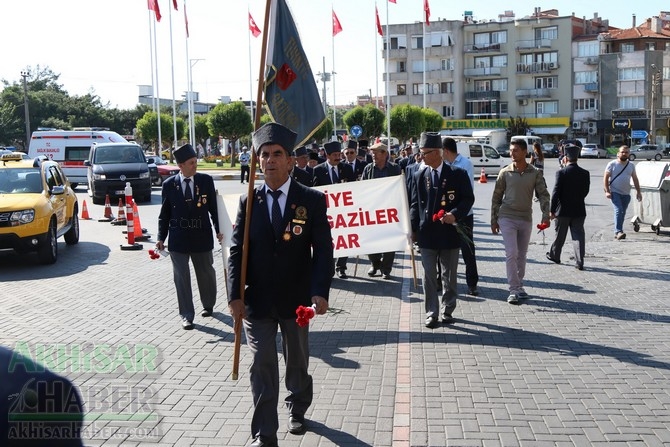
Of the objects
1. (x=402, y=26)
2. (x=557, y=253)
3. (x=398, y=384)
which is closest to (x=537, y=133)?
(x=402, y=26)

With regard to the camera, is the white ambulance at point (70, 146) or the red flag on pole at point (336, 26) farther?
the red flag on pole at point (336, 26)

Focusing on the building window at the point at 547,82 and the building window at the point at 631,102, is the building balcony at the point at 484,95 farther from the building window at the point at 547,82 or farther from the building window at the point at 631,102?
the building window at the point at 631,102

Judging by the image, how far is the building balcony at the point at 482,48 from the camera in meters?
86.8

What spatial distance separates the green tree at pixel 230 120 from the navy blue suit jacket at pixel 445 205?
55.3 m

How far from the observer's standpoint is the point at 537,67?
8506 centimetres

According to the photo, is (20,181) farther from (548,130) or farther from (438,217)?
(548,130)

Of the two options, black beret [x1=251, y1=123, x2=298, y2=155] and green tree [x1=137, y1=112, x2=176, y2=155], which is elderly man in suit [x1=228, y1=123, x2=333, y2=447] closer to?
black beret [x1=251, y1=123, x2=298, y2=155]

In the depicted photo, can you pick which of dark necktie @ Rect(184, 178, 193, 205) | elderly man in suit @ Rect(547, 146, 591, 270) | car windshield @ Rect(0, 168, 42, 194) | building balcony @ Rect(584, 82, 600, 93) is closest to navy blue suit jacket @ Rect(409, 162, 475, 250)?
dark necktie @ Rect(184, 178, 193, 205)

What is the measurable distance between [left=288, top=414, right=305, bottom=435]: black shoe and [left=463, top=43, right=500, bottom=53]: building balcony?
281 feet

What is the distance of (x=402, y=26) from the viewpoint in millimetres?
89250

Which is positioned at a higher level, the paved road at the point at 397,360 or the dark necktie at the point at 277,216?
the dark necktie at the point at 277,216

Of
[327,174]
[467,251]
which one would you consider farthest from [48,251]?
[467,251]

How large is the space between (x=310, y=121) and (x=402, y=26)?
86228 millimetres

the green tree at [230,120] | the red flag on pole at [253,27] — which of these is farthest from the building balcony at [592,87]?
the red flag on pole at [253,27]
